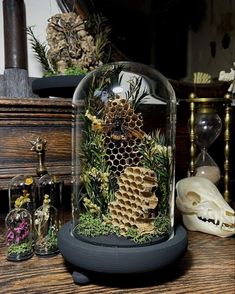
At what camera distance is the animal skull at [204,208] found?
61cm

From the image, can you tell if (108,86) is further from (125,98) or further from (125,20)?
(125,20)

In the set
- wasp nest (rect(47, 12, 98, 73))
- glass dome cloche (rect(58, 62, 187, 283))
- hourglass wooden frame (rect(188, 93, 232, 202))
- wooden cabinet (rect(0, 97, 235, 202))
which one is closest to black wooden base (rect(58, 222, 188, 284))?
glass dome cloche (rect(58, 62, 187, 283))

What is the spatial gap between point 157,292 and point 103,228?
118 millimetres

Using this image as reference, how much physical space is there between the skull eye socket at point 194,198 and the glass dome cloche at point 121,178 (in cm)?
11

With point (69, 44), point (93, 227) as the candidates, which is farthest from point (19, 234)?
point (69, 44)

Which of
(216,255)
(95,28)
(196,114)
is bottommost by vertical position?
(216,255)

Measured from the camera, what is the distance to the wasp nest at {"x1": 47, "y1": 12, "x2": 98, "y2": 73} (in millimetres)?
791

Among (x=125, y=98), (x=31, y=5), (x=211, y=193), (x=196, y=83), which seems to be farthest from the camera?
(x=196, y=83)


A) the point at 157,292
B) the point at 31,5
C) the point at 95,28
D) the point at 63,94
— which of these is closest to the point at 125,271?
the point at 157,292

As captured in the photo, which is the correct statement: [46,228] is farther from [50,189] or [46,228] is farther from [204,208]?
[204,208]

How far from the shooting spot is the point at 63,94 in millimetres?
772

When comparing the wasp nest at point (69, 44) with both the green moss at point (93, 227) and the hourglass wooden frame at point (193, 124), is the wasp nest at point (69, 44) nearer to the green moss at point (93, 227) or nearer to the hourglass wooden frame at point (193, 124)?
the hourglass wooden frame at point (193, 124)

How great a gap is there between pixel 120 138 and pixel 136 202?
10 cm

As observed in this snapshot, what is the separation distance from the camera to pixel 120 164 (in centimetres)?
51
